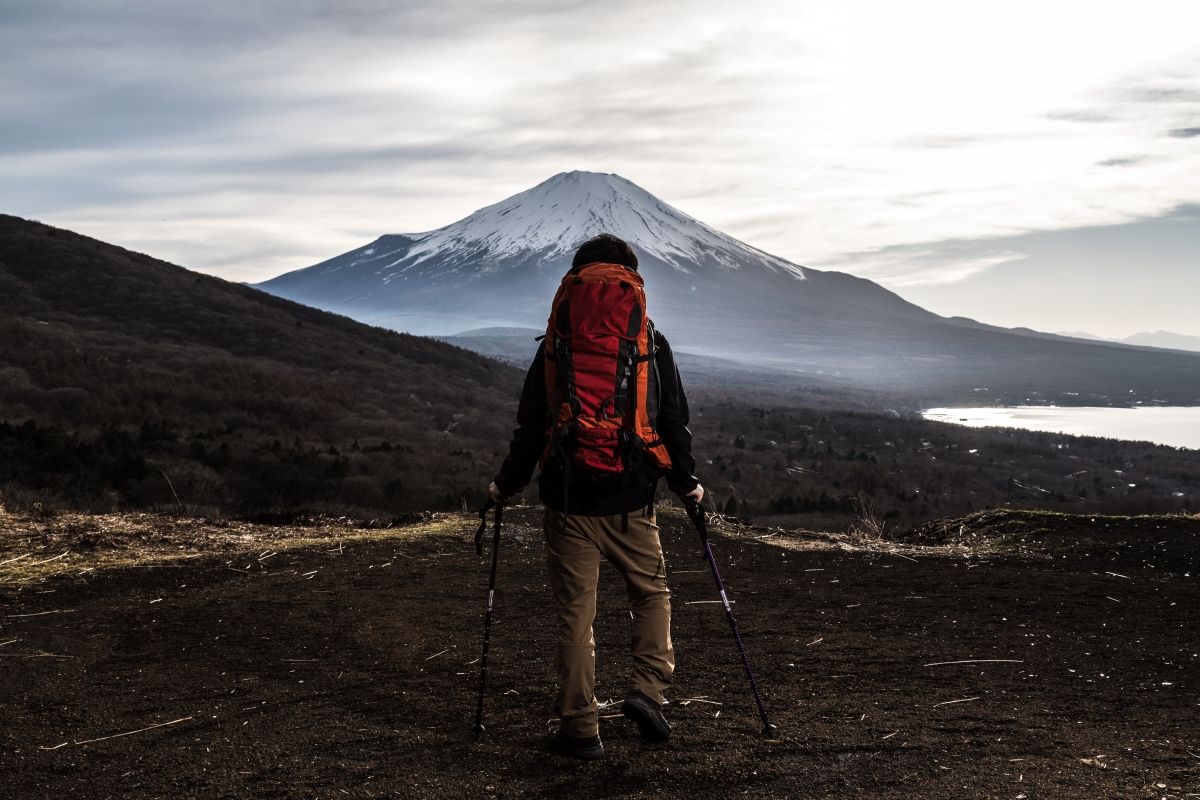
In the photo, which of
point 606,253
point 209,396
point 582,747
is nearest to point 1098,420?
point 209,396

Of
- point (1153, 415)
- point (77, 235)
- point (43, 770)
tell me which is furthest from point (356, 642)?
point (1153, 415)

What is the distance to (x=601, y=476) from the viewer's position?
4699 millimetres

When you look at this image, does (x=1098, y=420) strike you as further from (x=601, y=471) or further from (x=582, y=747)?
(x=582, y=747)

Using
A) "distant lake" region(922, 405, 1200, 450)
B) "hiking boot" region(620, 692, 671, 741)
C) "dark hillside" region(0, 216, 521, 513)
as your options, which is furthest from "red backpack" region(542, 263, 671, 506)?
"distant lake" region(922, 405, 1200, 450)

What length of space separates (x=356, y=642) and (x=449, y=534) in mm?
4390

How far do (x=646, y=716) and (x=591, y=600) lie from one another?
0.63m

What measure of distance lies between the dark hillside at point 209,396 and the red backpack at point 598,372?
1256 centimetres

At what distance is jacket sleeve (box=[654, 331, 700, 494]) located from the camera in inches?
194

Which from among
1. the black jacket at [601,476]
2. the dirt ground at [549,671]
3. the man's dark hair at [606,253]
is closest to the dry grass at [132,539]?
the dirt ground at [549,671]

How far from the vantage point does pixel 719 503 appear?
31.9 metres

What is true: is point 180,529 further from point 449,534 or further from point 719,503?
point 719,503

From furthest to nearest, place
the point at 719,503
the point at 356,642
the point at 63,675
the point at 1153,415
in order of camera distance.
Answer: the point at 1153,415, the point at 719,503, the point at 356,642, the point at 63,675

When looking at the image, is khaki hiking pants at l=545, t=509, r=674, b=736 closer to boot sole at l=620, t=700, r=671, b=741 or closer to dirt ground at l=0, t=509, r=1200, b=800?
boot sole at l=620, t=700, r=671, b=741

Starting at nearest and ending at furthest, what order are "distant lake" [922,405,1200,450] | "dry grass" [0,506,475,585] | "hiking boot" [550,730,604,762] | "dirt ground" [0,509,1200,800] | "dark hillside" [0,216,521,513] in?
"dirt ground" [0,509,1200,800]
"hiking boot" [550,730,604,762]
"dry grass" [0,506,475,585]
"dark hillside" [0,216,521,513]
"distant lake" [922,405,1200,450]
